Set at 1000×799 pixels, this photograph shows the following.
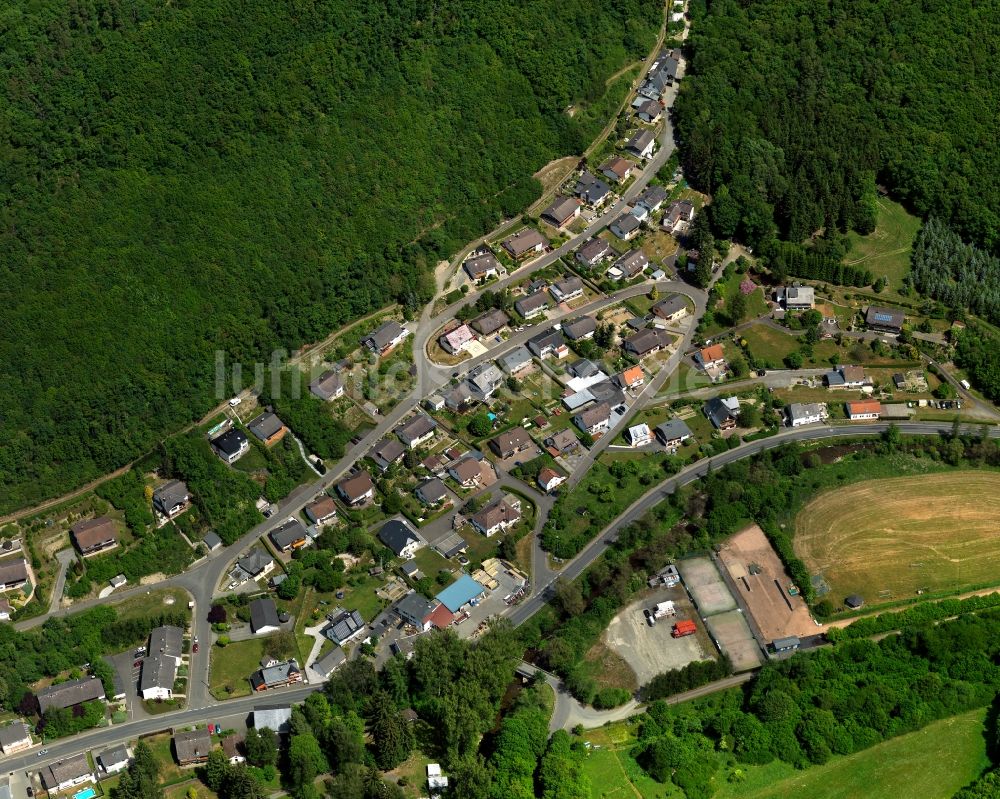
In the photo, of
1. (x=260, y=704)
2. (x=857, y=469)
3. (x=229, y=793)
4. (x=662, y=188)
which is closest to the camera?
(x=229, y=793)

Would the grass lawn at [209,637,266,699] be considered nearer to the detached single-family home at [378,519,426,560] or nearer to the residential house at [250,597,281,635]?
the residential house at [250,597,281,635]

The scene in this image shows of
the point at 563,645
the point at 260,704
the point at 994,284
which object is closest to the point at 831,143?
the point at 994,284

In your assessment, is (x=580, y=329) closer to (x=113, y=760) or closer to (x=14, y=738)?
(x=113, y=760)

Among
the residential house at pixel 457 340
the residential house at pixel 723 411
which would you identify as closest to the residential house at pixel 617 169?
the residential house at pixel 457 340

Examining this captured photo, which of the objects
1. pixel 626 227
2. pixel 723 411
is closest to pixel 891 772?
pixel 723 411

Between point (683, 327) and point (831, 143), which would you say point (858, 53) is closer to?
point (831, 143)

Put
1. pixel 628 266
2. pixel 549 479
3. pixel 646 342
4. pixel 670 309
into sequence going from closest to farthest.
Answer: pixel 549 479 → pixel 646 342 → pixel 670 309 → pixel 628 266

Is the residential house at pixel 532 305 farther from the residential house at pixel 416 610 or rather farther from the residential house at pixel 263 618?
the residential house at pixel 263 618

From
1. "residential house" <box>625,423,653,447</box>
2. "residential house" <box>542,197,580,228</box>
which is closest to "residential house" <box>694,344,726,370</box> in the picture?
"residential house" <box>625,423,653,447</box>
